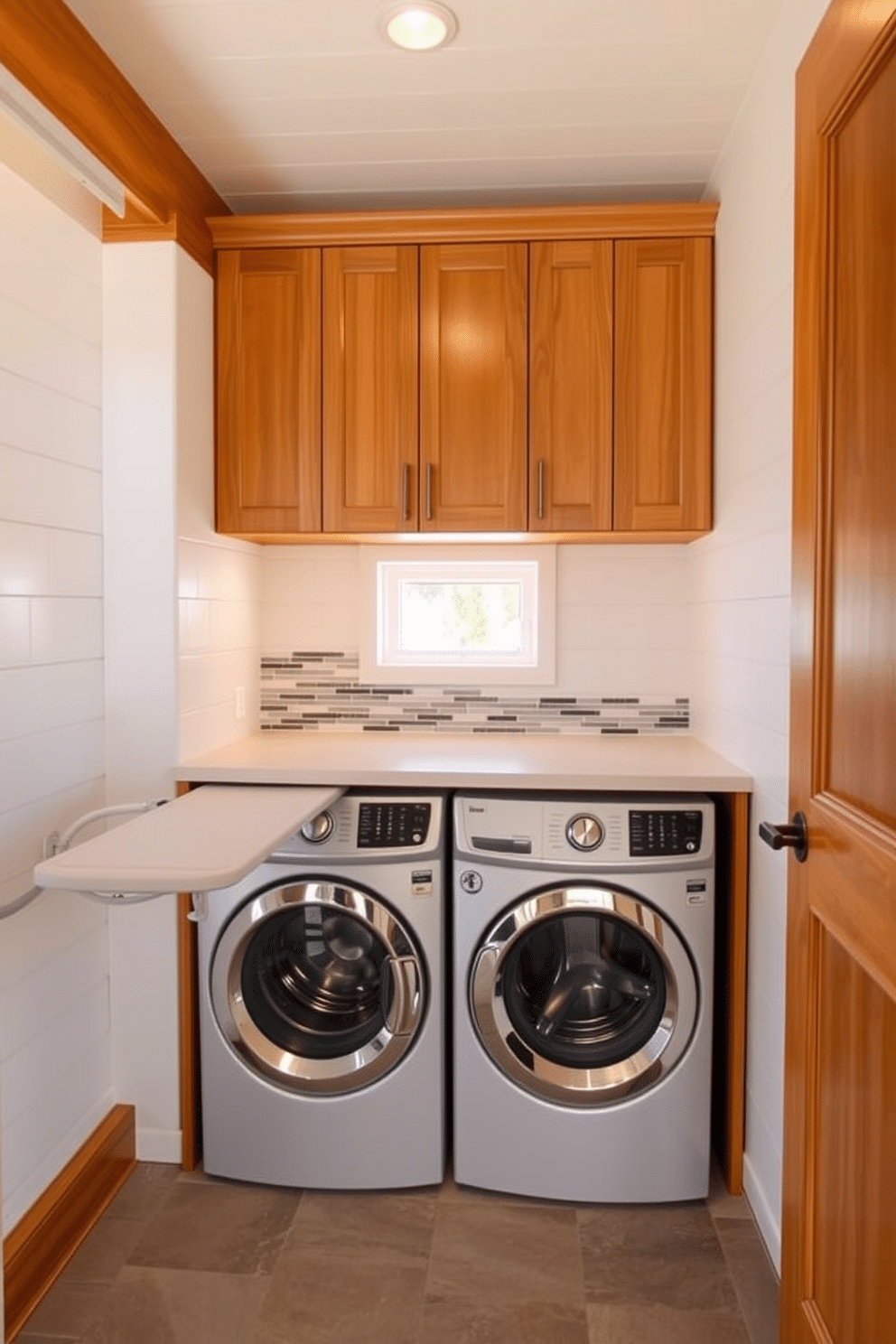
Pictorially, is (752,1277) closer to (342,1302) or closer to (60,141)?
(342,1302)

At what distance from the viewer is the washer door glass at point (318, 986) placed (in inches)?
→ 85.0

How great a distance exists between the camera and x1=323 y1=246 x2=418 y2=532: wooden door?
2.53 m

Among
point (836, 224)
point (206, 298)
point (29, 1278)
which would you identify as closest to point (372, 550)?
point (206, 298)

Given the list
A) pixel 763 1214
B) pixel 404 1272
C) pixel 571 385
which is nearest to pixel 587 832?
pixel 763 1214

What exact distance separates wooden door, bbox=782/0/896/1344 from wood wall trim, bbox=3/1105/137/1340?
139cm

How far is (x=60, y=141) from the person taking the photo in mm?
1788

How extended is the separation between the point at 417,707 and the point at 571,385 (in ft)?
3.45

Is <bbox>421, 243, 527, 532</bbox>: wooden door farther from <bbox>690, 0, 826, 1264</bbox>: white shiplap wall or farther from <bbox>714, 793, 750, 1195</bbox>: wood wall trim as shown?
<bbox>714, 793, 750, 1195</bbox>: wood wall trim

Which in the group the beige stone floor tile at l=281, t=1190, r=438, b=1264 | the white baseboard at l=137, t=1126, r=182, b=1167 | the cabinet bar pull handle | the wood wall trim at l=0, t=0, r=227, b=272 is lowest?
the beige stone floor tile at l=281, t=1190, r=438, b=1264

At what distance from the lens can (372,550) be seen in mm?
2898

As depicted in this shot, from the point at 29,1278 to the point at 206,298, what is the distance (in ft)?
7.44

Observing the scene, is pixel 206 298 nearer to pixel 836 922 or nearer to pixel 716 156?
pixel 716 156

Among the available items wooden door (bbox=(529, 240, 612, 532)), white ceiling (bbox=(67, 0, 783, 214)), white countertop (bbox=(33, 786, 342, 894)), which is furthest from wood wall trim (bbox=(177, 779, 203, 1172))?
white ceiling (bbox=(67, 0, 783, 214))

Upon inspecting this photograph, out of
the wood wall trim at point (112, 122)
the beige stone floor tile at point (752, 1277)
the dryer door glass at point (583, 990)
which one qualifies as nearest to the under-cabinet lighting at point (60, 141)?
the wood wall trim at point (112, 122)
